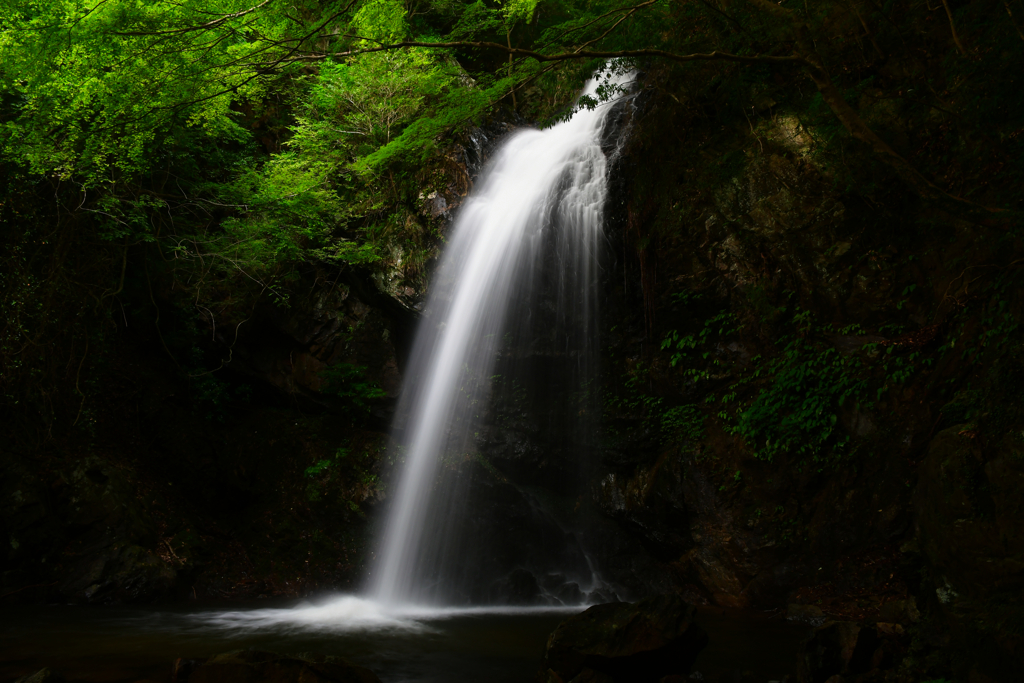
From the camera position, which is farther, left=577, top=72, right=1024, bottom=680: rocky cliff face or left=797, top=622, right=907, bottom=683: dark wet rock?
left=577, top=72, right=1024, bottom=680: rocky cliff face

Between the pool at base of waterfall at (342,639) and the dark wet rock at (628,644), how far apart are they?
39 centimetres

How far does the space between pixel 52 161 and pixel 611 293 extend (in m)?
8.88

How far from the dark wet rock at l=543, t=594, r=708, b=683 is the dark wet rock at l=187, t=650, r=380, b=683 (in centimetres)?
173

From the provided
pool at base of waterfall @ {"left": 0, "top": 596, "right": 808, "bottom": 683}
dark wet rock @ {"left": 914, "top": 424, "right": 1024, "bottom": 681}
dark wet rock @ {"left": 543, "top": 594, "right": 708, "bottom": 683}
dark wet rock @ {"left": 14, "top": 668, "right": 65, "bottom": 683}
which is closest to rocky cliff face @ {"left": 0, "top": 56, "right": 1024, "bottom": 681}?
dark wet rock @ {"left": 914, "top": 424, "right": 1024, "bottom": 681}

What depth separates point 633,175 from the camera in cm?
1020

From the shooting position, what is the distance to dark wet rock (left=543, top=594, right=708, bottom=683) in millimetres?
4742

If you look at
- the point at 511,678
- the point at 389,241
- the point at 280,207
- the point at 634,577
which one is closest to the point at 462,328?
the point at 389,241

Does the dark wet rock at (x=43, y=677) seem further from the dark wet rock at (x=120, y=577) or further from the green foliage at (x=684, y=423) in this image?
the green foliage at (x=684, y=423)

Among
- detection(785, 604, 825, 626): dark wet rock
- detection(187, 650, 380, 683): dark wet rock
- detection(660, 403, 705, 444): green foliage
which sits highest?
detection(660, 403, 705, 444): green foliage

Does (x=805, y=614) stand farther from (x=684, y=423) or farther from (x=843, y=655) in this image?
(x=684, y=423)

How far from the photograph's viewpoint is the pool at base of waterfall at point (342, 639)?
5.25 metres

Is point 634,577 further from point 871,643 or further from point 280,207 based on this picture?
point 280,207

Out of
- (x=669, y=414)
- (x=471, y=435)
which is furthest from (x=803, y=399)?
(x=471, y=435)

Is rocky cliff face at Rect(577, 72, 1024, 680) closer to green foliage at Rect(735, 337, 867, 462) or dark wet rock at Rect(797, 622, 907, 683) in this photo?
green foliage at Rect(735, 337, 867, 462)
